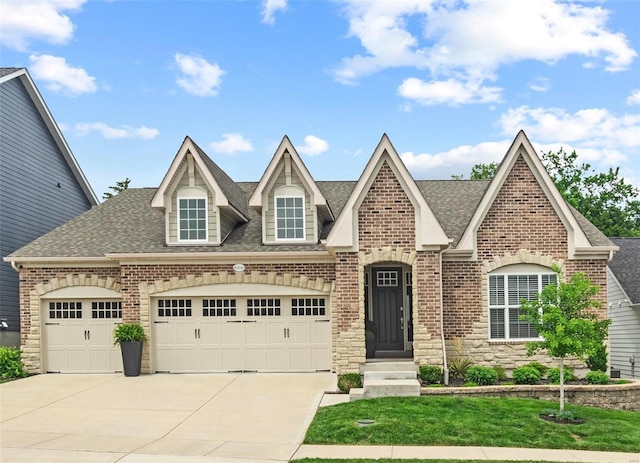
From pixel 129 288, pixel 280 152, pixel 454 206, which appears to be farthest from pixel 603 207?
pixel 129 288

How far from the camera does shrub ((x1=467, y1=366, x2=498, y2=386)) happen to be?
15.3 meters

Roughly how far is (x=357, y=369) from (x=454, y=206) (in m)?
7.44

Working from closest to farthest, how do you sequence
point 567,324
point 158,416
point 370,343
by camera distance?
point 567,324
point 158,416
point 370,343

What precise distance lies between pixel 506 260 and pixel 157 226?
36.1ft

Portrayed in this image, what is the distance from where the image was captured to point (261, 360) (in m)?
18.0

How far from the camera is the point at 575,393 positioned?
15.0 metres

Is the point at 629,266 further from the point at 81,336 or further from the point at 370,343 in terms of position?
the point at 81,336

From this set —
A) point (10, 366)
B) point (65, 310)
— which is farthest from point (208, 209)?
point (10, 366)

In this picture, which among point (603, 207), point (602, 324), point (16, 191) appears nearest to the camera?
point (602, 324)

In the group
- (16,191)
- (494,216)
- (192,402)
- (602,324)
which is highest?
(16,191)

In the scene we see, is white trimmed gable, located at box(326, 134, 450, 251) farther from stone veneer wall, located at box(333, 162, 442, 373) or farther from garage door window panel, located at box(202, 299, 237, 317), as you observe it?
garage door window panel, located at box(202, 299, 237, 317)

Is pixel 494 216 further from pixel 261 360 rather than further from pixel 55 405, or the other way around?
pixel 55 405

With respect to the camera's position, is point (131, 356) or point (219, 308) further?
point (219, 308)

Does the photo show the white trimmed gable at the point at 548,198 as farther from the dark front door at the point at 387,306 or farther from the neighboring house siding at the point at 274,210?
the neighboring house siding at the point at 274,210
